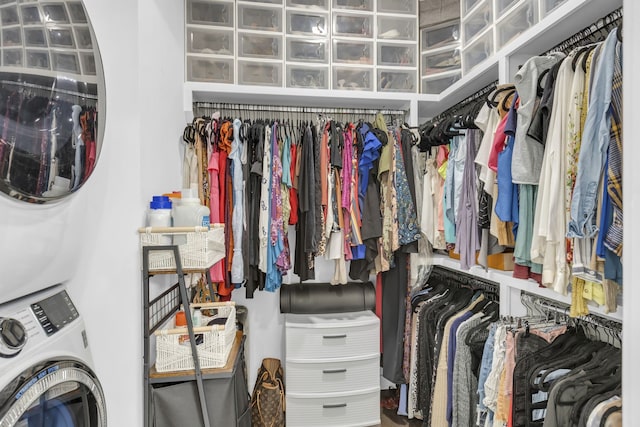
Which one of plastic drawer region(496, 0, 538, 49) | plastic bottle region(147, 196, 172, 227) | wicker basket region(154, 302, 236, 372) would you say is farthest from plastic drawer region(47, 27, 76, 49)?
plastic drawer region(496, 0, 538, 49)

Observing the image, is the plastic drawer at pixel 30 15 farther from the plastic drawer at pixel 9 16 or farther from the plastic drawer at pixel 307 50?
the plastic drawer at pixel 307 50

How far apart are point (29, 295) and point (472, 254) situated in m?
1.58

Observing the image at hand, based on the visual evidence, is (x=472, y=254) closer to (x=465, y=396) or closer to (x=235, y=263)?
(x=465, y=396)

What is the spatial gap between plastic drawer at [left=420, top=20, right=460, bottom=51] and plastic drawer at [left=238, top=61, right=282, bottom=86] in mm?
983

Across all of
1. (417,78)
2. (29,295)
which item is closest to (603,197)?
(29,295)

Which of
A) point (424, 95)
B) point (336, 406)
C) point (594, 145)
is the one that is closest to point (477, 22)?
point (424, 95)

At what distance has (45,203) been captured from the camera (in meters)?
0.81

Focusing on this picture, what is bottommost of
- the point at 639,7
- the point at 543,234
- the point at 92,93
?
the point at 543,234

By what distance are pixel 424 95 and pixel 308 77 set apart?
75 centimetres

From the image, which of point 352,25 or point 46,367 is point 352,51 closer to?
point 352,25

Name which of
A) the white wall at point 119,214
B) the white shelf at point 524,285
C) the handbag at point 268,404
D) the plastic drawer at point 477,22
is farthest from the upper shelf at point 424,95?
the handbag at point 268,404

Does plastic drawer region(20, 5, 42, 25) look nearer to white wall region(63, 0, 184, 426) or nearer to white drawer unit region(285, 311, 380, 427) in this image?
white wall region(63, 0, 184, 426)

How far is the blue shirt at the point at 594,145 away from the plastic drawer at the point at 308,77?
1580 millimetres

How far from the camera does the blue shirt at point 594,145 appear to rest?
3.13 ft
